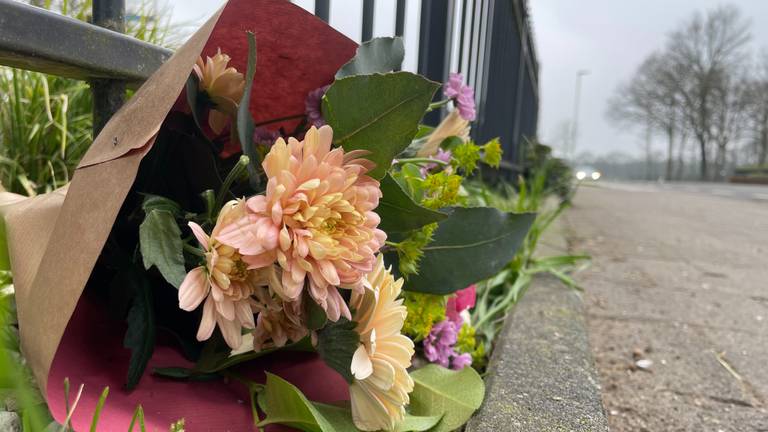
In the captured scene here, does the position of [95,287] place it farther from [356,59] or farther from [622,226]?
[622,226]

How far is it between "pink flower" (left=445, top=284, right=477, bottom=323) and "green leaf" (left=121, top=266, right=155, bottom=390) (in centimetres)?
65

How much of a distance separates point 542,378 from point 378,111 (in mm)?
664

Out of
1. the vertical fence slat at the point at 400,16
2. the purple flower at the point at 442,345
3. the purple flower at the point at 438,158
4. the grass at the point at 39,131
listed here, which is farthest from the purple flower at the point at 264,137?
the grass at the point at 39,131

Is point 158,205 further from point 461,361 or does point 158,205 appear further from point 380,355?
point 461,361

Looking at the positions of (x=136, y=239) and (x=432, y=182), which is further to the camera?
(x=432, y=182)

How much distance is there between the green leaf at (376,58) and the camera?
0.78 meters

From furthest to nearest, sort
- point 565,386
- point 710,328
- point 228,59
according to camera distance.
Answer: point 710,328
point 565,386
point 228,59

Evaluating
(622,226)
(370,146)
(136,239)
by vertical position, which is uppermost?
(370,146)

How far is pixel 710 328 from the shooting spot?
6.45 feet

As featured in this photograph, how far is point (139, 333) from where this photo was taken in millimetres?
684

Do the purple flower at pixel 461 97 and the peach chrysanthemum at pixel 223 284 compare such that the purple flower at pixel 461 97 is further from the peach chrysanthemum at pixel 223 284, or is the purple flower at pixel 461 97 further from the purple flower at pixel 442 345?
the peach chrysanthemum at pixel 223 284

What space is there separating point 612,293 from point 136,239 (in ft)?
7.04

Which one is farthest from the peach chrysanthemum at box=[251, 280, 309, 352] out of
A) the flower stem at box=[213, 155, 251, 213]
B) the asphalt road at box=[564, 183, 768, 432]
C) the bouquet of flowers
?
the asphalt road at box=[564, 183, 768, 432]

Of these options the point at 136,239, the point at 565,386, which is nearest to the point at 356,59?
the point at 136,239
